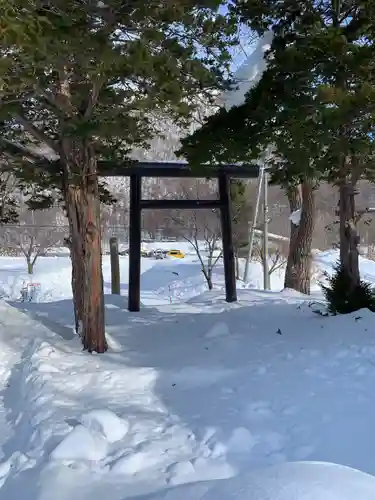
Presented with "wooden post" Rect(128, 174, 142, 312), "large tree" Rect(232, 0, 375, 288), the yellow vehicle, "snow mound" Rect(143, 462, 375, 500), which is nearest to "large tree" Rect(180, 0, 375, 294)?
"large tree" Rect(232, 0, 375, 288)

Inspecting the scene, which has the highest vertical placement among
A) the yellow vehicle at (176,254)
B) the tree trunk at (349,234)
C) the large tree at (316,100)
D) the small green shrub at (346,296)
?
the large tree at (316,100)

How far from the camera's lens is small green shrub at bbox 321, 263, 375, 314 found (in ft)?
20.7

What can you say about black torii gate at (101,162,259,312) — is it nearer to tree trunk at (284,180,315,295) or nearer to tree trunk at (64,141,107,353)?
tree trunk at (284,180,315,295)

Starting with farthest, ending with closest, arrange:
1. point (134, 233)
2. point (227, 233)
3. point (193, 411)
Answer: point (227, 233) < point (134, 233) < point (193, 411)

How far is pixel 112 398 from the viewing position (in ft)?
13.2

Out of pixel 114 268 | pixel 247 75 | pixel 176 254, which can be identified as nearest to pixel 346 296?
pixel 247 75

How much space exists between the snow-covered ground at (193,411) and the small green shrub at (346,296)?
1.29 ft

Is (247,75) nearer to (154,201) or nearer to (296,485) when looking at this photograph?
(154,201)

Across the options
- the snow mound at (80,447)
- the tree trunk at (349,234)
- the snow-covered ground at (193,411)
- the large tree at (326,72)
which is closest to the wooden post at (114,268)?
the snow-covered ground at (193,411)

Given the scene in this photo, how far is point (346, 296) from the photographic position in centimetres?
638

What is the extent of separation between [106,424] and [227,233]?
6.54m

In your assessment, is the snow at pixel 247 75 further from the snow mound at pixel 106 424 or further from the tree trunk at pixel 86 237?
the snow mound at pixel 106 424

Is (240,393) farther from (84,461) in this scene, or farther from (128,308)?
(128,308)

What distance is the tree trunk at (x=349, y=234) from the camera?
21.5 feet
